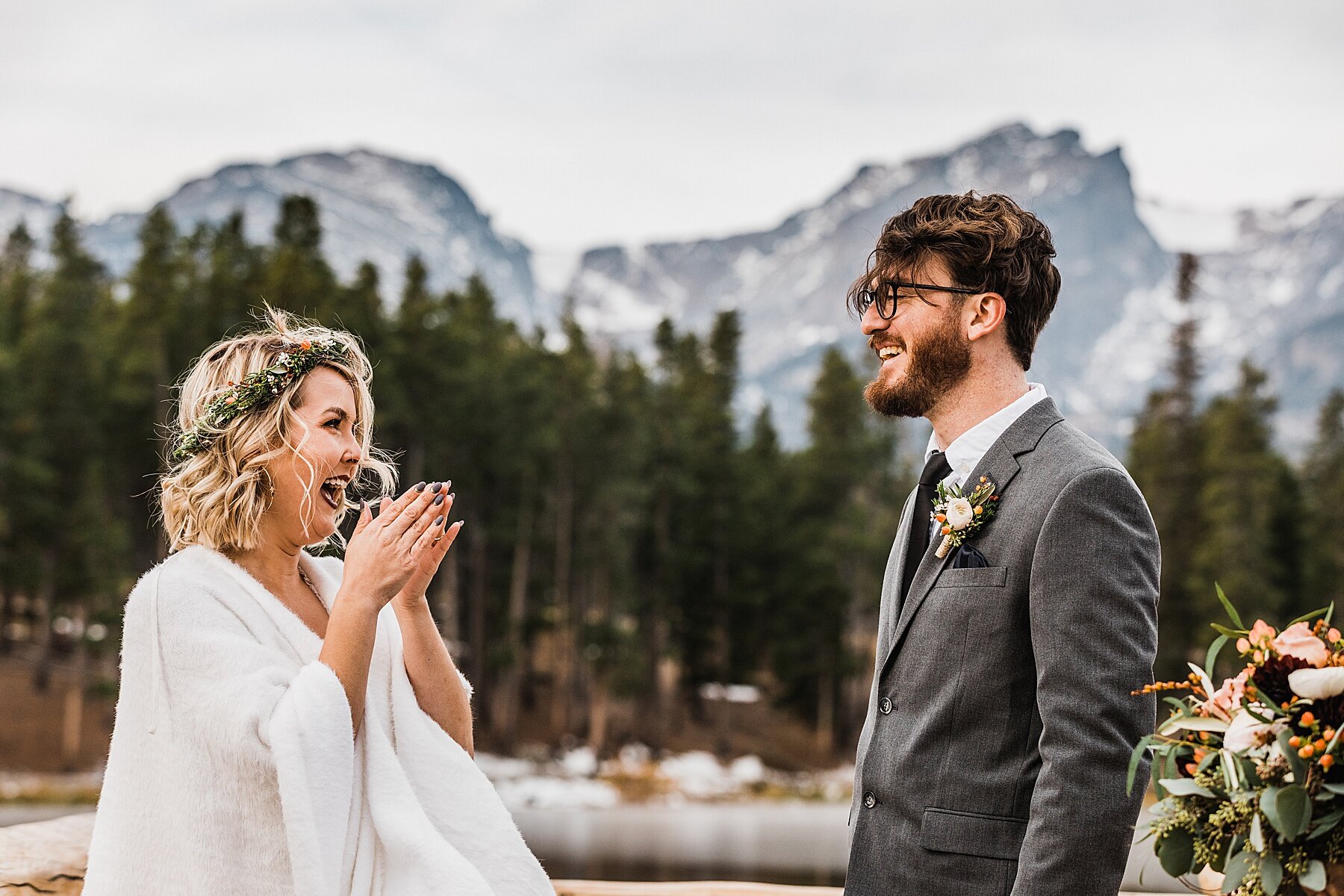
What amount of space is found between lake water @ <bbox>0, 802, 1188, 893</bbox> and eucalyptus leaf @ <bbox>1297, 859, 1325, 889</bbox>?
9.97 m

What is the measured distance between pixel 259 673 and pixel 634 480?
1282 inches

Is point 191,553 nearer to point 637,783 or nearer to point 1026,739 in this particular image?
point 1026,739

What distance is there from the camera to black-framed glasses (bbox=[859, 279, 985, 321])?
2703 mm

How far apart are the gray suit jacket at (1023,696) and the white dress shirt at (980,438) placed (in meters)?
0.03

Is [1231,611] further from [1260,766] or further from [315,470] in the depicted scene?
[315,470]

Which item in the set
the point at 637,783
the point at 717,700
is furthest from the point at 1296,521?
the point at 637,783

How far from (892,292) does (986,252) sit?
20 centimetres

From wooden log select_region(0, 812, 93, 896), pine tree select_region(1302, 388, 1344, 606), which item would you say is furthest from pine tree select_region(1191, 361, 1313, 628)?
wooden log select_region(0, 812, 93, 896)

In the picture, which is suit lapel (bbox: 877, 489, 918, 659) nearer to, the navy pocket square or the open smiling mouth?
the navy pocket square

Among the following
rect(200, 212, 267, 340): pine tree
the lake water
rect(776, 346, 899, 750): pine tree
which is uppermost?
rect(200, 212, 267, 340): pine tree

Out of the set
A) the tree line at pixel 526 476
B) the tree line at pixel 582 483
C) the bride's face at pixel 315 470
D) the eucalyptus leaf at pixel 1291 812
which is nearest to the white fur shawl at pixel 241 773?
the bride's face at pixel 315 470

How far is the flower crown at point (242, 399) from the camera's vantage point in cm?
273

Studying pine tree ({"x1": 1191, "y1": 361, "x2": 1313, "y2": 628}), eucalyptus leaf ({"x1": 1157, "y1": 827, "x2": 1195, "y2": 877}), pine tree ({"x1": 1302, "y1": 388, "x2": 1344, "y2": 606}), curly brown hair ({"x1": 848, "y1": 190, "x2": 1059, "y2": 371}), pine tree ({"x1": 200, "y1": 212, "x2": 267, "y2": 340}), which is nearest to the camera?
eucalyptus leaf ({"x1": 1157, "y1": 827, "x2": 1195, "y2": 877})

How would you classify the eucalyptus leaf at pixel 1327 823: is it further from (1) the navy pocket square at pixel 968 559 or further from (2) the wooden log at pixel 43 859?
(2) the wooden log at pixel 43 859
